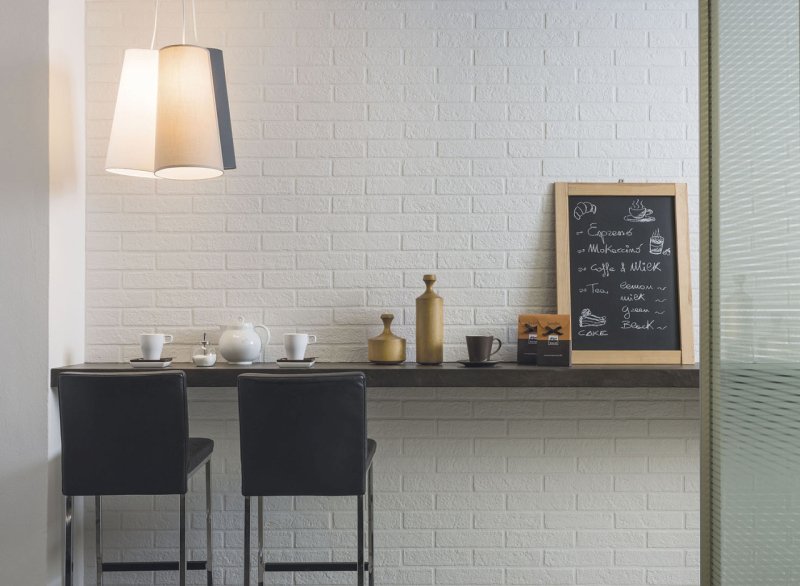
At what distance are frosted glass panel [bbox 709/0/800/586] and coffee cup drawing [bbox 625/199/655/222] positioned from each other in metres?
1.30

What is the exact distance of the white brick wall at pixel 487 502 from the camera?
9.45 ft

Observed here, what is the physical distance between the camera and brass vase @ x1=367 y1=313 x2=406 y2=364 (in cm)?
271

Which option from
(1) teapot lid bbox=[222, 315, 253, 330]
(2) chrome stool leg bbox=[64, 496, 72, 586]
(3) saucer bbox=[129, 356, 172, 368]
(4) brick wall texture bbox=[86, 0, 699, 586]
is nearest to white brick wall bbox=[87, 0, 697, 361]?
(4) brick wall texture bbox=[86, 0, 699, 586]

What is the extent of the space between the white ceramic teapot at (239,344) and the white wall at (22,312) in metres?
0.63

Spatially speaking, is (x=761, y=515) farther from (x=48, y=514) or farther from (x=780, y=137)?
(x=48, y=514)

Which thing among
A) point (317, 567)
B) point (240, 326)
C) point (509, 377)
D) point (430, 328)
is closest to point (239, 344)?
point (240, 326)

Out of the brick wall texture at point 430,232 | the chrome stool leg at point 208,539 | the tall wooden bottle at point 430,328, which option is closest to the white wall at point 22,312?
the brick wall texture at point 430,232

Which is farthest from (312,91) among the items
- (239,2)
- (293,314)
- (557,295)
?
(557,295)

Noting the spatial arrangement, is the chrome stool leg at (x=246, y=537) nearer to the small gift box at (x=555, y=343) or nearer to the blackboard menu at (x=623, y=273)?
the small gift box at (x=555, y=343)

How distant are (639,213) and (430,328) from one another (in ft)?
3.25

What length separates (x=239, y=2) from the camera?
2902 mm

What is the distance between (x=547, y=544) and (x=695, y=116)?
1879mm

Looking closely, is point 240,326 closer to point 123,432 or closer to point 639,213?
point 123,432

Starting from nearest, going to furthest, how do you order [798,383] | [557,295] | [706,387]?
1. [798,383]
2. [706,387]
3. [557,295]
